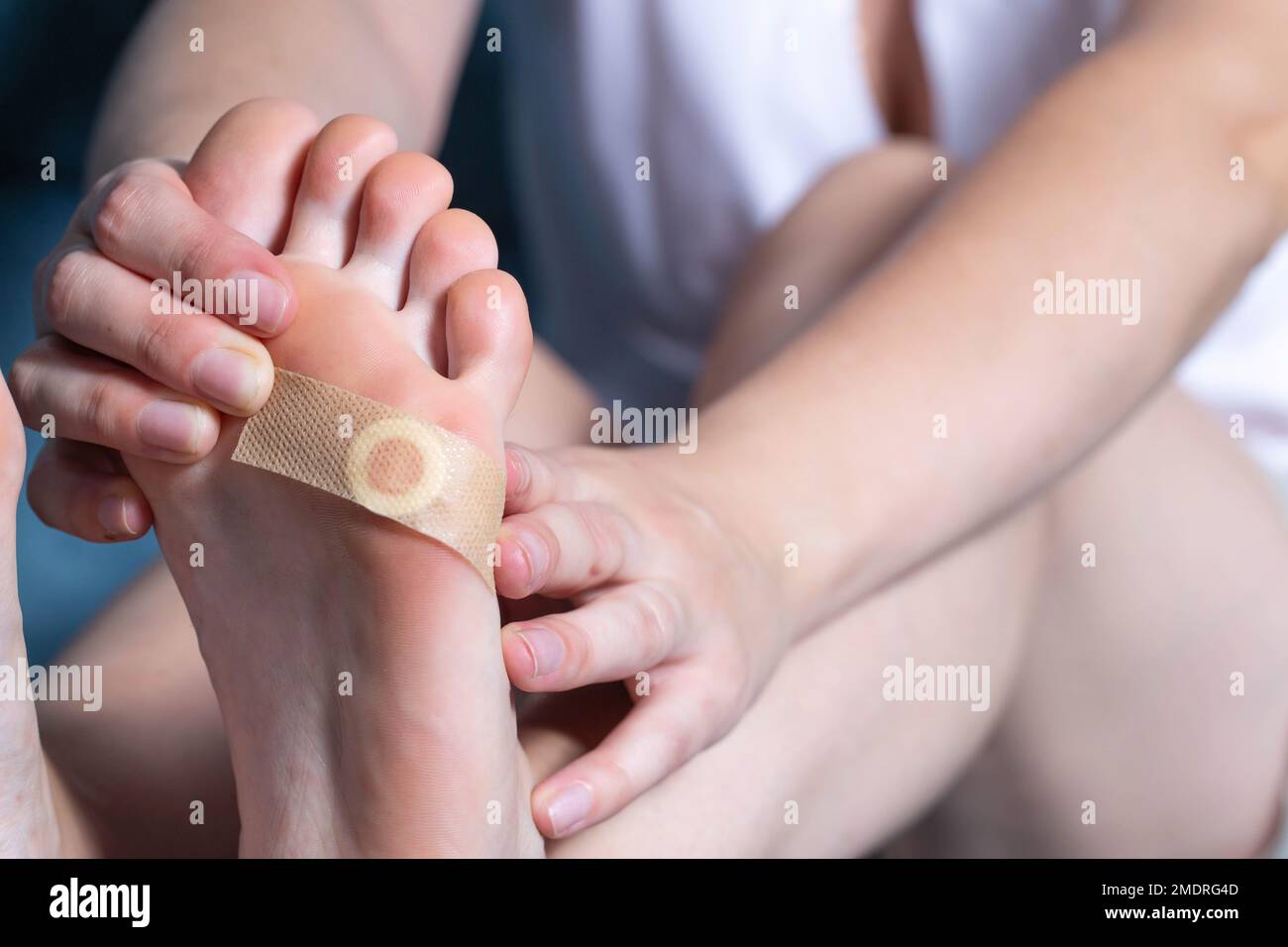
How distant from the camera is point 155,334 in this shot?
1.48 feet

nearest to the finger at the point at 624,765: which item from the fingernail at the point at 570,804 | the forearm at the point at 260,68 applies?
the fingernail at the point at 570,804

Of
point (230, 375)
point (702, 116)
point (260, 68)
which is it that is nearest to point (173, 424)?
point (230, 375)

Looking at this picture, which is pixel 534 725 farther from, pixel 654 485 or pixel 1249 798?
pixel 1249 798

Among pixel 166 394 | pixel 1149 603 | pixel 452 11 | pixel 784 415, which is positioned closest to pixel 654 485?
pixel 784 415

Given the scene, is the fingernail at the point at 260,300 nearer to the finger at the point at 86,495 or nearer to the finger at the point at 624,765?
the finger at the point at 86,495

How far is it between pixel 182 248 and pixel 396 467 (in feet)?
0.39

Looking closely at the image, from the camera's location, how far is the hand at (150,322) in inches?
17.4

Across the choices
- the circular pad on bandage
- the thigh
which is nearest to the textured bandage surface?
the circular pad on bandage

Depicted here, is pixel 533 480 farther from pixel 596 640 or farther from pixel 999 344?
pixel 999 344

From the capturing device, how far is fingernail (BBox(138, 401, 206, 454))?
0.45 meters

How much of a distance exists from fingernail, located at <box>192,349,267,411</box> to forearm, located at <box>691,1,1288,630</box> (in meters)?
0.21

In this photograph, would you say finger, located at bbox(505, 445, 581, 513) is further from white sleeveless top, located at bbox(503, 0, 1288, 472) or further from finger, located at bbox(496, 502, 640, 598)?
white sleeveless top, located at bbox(503, 0, 1288, 472)

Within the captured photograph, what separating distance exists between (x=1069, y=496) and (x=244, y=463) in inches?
18.2

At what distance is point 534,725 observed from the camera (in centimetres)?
55
